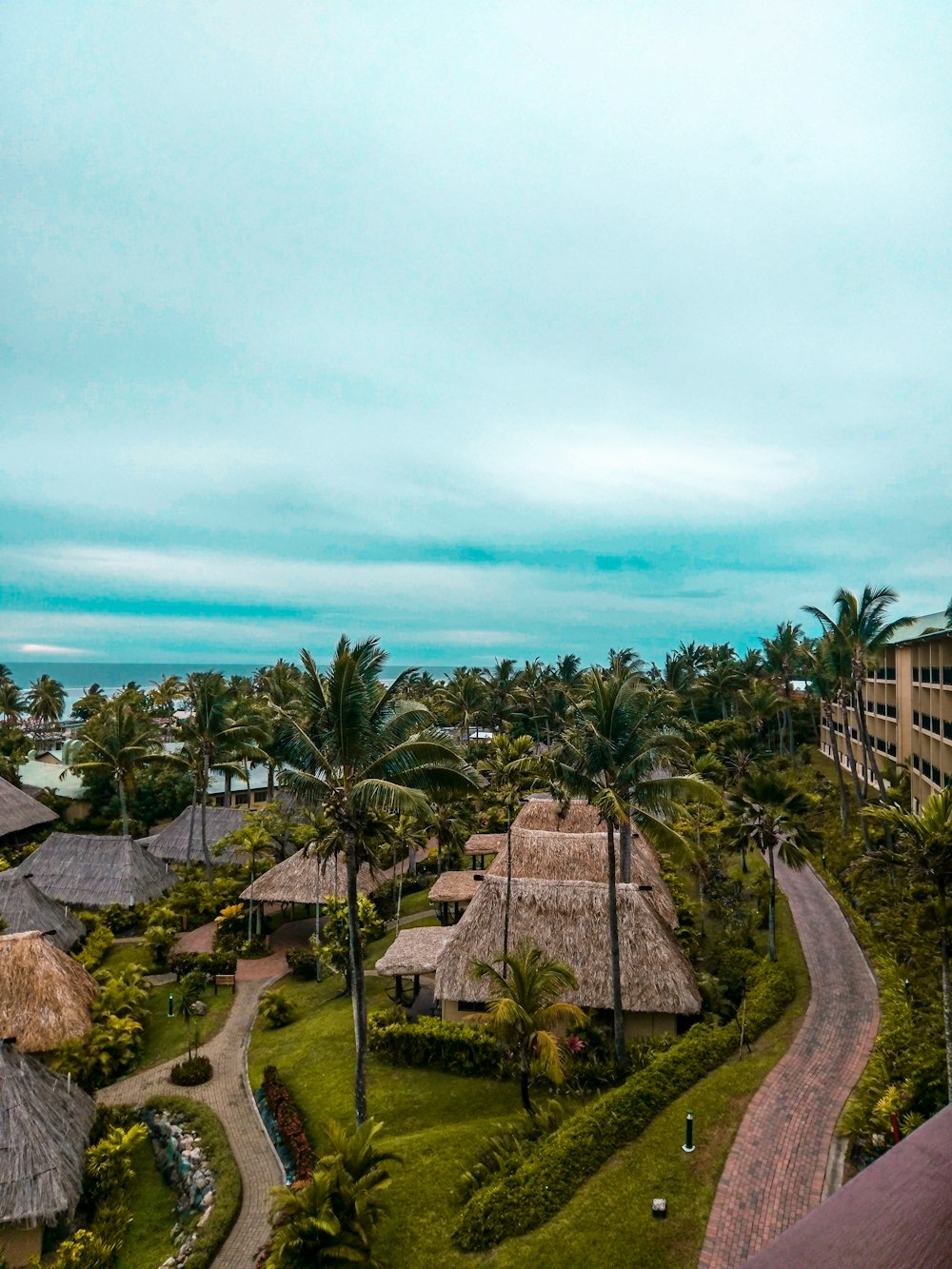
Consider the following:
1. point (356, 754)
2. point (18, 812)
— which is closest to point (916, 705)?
point (356, 754)

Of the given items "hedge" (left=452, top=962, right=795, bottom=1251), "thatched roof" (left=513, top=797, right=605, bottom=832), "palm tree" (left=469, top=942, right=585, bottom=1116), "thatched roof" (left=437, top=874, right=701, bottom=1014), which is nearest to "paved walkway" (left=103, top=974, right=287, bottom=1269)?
"hedge" (left=452, top=962, right=795, bottom=1251)

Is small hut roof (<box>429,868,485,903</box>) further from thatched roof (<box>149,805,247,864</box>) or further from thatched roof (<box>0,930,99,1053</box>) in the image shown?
thatched roof (<box>149,805,247,864</box>)

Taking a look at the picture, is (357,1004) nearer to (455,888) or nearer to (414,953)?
(414,953)

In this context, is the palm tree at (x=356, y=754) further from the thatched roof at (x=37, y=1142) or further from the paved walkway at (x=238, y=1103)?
the thatched roof at (x=37, y=1142)

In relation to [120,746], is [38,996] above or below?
below

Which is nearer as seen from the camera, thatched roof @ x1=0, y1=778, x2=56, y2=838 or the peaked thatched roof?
the peaked thatched roof

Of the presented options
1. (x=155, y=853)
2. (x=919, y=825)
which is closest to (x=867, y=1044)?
(x=919, y=825)

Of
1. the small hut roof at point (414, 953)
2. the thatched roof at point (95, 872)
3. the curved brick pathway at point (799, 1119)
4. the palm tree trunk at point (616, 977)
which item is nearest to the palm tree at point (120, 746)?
the thatched roof at point (95, 872)
